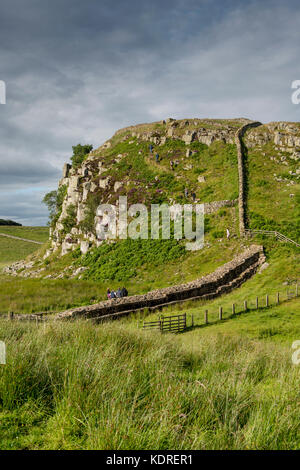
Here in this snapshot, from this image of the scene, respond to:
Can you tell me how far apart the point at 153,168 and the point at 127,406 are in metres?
46.1

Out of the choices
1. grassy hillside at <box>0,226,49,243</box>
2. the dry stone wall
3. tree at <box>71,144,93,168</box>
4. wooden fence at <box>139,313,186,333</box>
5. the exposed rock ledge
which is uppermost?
tree at <box>71,144,93,168</box>

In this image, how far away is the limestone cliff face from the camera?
1710 inches

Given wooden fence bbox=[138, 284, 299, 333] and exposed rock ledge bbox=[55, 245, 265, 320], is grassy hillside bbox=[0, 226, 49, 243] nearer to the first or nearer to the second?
exposed rock ledge bbox=[55, 245, 265, 320]

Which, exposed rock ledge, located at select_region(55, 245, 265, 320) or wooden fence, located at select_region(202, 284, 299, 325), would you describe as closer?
exposed rock ledge, located at select_region(55, 245, 265, 320)

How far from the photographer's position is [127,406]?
4.36 meters

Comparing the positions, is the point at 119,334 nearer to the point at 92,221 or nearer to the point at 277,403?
the point at 277,403

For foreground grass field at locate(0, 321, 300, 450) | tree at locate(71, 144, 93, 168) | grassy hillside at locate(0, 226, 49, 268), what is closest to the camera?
foreground grass field at locate(0, 321, 300, 450)

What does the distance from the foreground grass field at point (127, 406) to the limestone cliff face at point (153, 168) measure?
3299cm

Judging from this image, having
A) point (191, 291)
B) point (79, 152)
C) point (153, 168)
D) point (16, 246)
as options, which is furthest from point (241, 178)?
point (16, 246)

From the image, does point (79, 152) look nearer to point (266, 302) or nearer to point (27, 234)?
point (27, 234)

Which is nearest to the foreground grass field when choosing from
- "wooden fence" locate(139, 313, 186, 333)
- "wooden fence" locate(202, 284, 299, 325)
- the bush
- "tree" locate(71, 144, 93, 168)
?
"wooden fence" locate(139, 313, 186, 333)

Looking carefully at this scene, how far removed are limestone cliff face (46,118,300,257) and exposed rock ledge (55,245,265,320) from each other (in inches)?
433
